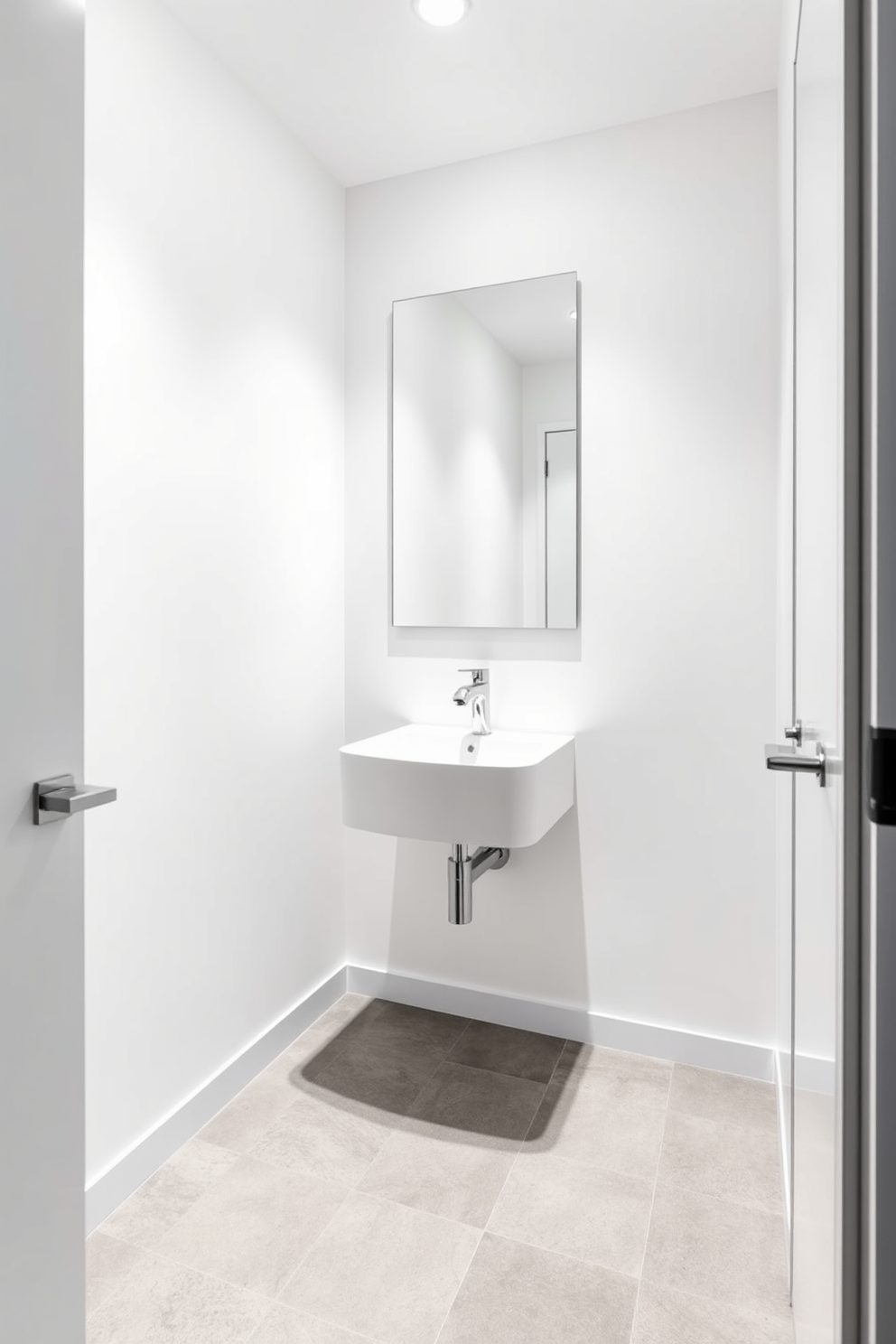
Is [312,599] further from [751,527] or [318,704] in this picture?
[751,527]

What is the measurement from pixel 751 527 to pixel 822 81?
128 centimetres

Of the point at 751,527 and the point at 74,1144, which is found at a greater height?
the point at 751,527

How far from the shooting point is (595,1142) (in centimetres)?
181

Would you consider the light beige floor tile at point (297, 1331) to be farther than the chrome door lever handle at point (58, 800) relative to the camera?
Yes

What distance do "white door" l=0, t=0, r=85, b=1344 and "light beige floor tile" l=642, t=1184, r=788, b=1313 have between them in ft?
3.35

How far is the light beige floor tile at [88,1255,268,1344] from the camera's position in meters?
1.31

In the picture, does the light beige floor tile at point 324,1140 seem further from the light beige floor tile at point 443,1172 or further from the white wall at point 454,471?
the white wall at point 454,471

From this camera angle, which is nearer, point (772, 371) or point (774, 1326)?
point (774, 1326)

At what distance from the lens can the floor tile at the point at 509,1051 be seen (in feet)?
6.89

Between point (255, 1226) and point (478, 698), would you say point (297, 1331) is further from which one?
point (478, 698)

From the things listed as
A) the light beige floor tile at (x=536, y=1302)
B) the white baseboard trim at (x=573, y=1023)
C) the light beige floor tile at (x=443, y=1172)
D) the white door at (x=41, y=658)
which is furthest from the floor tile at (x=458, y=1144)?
the white door at (x=41, y=658)

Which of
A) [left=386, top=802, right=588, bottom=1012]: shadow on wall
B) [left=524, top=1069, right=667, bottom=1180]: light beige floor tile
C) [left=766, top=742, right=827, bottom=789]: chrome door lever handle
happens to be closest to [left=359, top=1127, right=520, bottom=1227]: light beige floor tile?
[left=524, top=1069, right=667, bottom=1180]: light beige floor tile

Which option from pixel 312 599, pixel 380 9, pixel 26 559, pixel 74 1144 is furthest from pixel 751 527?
pixel 74 1144

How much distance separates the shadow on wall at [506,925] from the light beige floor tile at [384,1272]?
81 centimetres
